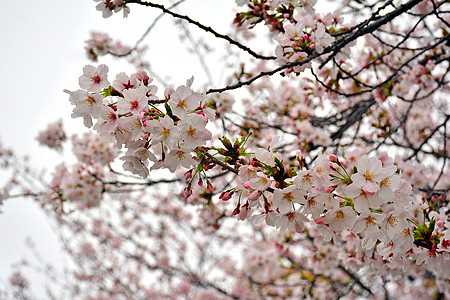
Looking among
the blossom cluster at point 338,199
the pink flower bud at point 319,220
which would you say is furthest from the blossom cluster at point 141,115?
the pink flower bud at point 319,220

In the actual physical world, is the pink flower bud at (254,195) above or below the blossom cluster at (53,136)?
below

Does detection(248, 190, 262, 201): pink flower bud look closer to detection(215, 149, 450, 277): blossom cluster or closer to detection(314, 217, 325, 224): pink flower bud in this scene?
detection(215, 149, 450, 277): blossom cluster

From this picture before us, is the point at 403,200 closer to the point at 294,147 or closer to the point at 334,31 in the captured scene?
the point at 334,31

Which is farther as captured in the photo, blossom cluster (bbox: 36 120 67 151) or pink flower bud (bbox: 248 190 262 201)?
blossom cluster (bbox: 36 120 67 151)

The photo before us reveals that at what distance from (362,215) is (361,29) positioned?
3.45 ft

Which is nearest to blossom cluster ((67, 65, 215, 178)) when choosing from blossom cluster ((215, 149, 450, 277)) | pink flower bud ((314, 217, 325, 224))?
blossom cluster ((215, 149, 450, 277))

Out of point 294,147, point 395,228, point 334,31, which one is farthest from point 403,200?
point 294,147

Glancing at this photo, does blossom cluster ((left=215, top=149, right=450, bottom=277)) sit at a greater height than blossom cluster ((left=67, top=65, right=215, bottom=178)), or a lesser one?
lesser

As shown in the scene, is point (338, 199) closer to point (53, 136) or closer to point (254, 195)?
point (254, 195)

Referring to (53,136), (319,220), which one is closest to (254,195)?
(319,220)

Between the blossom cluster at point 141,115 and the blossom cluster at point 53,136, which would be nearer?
the blossom cluster at point 141,115

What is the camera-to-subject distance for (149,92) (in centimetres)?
133

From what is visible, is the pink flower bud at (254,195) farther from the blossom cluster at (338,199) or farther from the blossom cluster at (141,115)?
the blossom cluster at (141,115)

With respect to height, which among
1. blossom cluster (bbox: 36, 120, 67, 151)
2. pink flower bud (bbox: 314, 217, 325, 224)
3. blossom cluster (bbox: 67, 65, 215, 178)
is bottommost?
pink flower bud (bbox: 314, 217, 325, 224)
